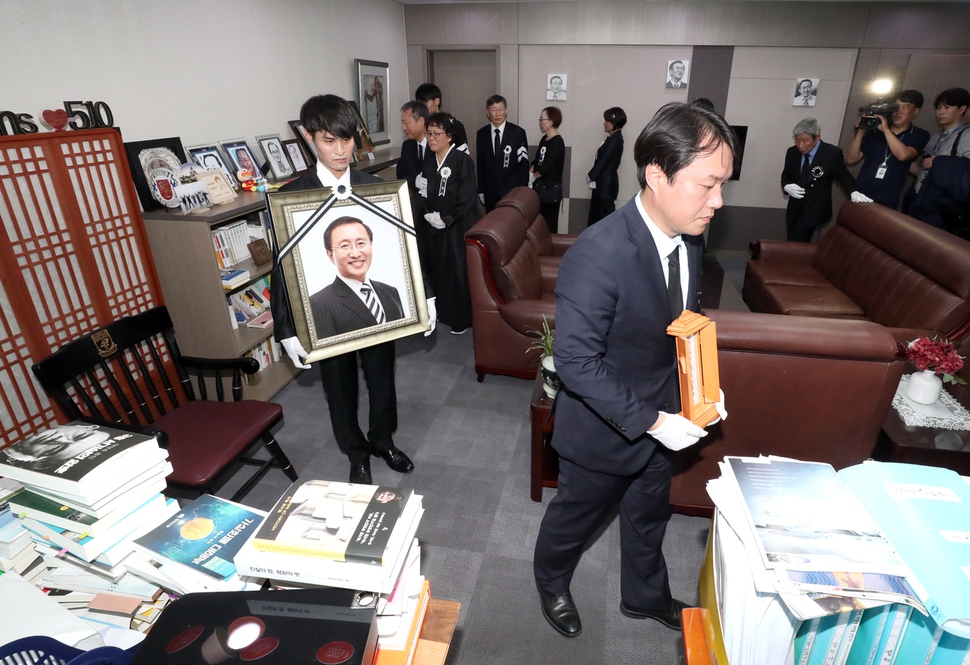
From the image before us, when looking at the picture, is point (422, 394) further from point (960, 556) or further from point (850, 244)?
point (850, 244)

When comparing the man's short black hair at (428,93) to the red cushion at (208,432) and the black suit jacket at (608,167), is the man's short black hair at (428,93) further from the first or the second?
the red cushion at (208,432)

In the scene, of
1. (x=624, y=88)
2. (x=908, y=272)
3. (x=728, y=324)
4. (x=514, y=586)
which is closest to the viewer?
(x=728, y=324)

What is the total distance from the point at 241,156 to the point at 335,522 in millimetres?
3231

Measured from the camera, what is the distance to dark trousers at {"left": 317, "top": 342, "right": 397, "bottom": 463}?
2.42 meters

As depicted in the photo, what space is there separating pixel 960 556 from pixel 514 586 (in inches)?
60.9

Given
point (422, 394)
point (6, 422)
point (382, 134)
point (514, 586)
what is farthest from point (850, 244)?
point (6, 422)

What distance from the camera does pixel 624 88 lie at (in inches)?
240

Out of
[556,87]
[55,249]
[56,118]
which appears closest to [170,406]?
[55,249]

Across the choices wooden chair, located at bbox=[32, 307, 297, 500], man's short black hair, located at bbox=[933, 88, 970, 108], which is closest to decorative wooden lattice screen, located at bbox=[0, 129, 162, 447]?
wooden chair, located at bbox=[32, 307, 297, 500]

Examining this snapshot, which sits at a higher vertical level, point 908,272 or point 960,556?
point 960,556

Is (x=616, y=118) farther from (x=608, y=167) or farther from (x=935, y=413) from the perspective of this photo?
(x=935, y=413)

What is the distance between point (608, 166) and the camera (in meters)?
5.41

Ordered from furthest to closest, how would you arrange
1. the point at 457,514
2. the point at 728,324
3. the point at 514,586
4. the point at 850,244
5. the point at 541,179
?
the point at 541,179
the point at 850,244
the point at 457,514
the point at 514,586
the point at 728,324

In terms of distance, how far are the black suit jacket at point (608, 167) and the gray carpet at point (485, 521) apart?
2.74 metres
